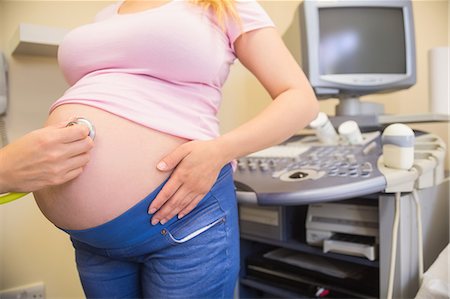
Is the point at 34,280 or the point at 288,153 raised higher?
the point at 288,153

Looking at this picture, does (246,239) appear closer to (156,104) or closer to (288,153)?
(288,153)

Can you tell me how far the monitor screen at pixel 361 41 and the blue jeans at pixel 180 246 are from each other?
2.57ft

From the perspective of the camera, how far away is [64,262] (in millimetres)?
1229

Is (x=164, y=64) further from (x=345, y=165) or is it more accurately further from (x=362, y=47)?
(x=362, y=47)

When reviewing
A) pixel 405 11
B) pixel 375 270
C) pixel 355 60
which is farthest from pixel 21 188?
pixel 405 11

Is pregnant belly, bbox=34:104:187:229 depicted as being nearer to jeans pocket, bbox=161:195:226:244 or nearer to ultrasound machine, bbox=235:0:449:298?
jeans pocket, bbox=161:195:226:244

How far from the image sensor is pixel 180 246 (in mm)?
535

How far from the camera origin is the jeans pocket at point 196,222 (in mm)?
530

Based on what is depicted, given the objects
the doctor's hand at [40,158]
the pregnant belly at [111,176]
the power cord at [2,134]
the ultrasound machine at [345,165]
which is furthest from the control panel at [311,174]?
the power cord at [2,134]

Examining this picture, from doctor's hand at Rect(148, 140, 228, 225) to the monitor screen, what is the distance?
0.79 meters

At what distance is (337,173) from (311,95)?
19cm

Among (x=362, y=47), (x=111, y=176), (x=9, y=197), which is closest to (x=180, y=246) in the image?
(x=111, y=176)

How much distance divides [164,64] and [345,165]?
43 centimetres

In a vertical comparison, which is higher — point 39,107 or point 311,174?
point 39,107
